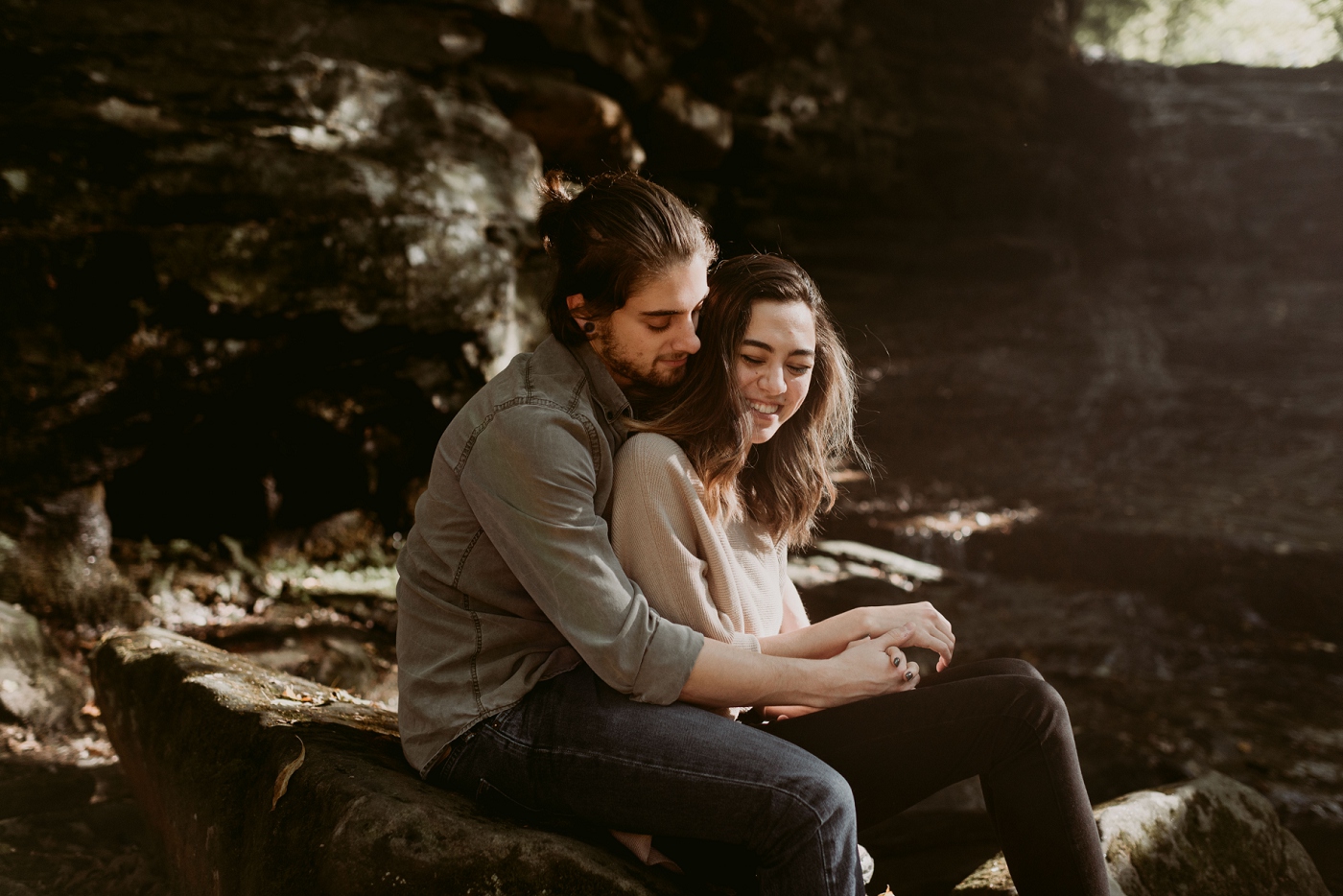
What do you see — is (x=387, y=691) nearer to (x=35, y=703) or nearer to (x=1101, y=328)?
(x=35, y=703)

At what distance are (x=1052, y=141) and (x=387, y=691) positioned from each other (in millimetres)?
14528

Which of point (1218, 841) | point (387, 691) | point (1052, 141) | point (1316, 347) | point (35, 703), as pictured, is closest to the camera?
point (1218, 841)

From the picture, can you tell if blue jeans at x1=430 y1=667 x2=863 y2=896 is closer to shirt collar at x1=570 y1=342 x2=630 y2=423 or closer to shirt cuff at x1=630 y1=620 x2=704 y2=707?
shirt cuff at x1=630 y1=620 x2=704 y2=707

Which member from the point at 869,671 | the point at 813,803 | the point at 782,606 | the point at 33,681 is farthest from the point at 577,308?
the point at 33,681

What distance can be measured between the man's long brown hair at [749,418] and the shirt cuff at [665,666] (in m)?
0.50

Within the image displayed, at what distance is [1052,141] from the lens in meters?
15.1

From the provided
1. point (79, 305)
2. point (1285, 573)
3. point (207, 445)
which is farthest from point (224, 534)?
point (1285, 573)

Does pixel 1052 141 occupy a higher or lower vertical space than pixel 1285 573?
higher

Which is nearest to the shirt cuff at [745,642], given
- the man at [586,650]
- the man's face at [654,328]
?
the man at [586,650]

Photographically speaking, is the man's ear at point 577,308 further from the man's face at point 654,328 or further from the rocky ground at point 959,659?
→ the rocky ground at point 959,659

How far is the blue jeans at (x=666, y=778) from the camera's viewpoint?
193 centimetres

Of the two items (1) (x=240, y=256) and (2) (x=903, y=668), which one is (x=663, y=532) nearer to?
(2) (x=903, y=668)

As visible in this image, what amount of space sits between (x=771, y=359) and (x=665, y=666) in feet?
3.48

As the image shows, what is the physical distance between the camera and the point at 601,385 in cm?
235
